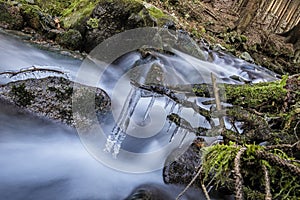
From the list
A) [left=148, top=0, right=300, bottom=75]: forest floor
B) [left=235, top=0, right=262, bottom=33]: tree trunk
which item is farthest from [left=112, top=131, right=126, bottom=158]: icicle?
[left=235, top=0, right=262, bottom=33]: tree trunk

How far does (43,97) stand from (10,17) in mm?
3798

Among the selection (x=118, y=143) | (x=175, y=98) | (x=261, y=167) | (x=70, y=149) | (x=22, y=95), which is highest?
(x=261, y=167)

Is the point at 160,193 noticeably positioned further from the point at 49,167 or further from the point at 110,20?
the point at 110,20

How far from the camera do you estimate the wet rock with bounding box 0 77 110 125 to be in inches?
132

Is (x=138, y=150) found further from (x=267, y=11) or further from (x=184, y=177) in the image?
(x=267, y=11)

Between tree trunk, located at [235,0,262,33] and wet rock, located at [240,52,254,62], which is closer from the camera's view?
wet rock, located at [240,52,254,62]

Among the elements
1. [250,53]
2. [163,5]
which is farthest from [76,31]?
[250,53]

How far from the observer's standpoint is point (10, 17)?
A: 621cm

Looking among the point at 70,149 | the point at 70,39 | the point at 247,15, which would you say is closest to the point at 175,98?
the point at 70,149

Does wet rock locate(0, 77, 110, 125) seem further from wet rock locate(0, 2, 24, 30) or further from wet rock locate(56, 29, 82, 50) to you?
wet rock locate(0, 2, 24, 30)

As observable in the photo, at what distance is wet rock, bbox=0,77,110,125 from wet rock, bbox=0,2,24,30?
11.2 ft

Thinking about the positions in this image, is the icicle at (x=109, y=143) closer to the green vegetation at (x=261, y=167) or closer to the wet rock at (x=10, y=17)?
the green vegetation at (x=261, y=167)

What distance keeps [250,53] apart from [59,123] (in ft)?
30.8

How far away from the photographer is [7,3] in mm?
6219
